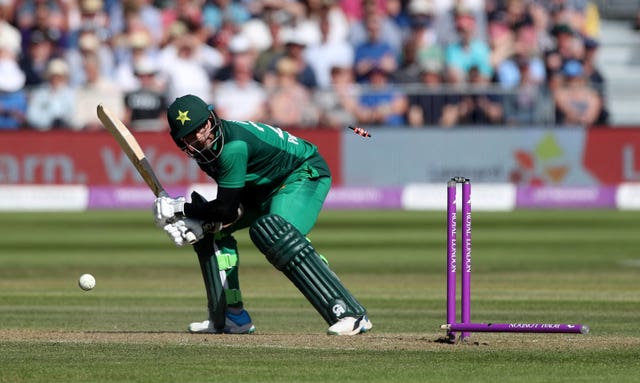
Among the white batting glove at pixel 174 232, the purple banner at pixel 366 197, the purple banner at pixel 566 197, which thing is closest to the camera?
A: the white batting glove at pixel 174 232

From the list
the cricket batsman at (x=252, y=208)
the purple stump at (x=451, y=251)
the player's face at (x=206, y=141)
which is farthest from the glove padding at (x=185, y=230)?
the purple stump at (x=451, y=251)

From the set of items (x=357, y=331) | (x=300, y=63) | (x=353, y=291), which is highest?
(x=300, y=63)

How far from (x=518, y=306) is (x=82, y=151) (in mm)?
10486

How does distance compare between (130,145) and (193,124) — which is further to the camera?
(130,145)

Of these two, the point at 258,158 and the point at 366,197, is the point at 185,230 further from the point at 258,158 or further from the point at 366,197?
the point at 366,197

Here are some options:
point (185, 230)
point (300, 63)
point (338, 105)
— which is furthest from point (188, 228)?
point (300, 63)

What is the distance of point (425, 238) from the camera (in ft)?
57.3

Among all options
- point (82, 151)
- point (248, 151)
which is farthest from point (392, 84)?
point (248, 151)

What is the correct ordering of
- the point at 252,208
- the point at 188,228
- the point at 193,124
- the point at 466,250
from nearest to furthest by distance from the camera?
1. the point at 466,250
2. the point at 193,124
3. the point at 188,228
4. the point at 252,208

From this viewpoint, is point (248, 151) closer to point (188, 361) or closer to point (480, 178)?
point (188, 361)

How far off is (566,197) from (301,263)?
12760mm

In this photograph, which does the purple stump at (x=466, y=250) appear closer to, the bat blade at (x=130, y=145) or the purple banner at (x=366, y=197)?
the bat blade at (x=130, y=145)

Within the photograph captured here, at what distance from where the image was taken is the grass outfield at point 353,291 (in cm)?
711

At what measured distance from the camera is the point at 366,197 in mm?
20500
